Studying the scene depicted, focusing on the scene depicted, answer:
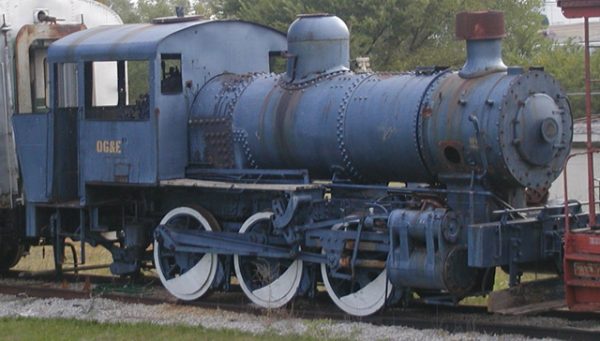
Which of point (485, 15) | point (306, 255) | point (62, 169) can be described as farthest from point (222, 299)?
point (485, 15)

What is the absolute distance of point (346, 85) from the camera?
13.2 m

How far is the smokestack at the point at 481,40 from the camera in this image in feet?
39.9

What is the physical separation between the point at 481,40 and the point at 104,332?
4.89 meters

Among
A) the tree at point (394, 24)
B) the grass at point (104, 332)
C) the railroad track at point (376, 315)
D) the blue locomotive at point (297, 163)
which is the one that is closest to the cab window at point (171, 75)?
the blue locomotive at point (297, 163)

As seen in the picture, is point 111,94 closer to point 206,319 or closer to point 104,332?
point 206,319

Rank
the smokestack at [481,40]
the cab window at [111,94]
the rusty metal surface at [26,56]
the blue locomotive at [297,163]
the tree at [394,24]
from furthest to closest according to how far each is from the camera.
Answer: the tree at [394,24] < the rusty metal surface at [26,56] < the cab window at [111,94] < the smokestack at [481,40] < the blue locomotive at [297,163]

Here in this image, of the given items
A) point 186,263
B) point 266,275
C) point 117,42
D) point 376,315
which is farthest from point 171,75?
point 376,315

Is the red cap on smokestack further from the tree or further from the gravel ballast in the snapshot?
the tree

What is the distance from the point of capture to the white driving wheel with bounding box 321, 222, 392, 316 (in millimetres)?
12491

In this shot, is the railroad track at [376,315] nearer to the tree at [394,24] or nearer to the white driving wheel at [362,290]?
the white driving wheel at [362,290]

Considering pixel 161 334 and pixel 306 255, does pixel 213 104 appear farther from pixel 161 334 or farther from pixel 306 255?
pixel 161 334

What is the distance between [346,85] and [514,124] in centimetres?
224

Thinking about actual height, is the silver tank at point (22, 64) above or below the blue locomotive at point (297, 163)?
above

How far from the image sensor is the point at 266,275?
13422 mm
